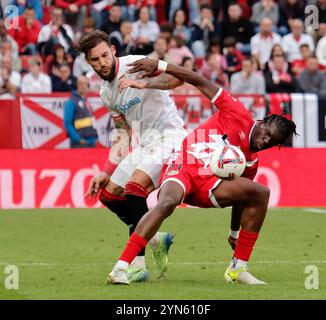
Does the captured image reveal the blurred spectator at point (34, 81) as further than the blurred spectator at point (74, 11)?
No

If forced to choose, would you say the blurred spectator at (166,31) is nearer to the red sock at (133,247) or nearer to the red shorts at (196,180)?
the red shorts at (196,180)

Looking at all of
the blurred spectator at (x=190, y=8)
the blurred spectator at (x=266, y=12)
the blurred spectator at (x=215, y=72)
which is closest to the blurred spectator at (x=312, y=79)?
the blurred spectator at (x=215, y=72)

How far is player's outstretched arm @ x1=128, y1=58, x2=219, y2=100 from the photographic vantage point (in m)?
10.4

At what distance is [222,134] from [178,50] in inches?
529

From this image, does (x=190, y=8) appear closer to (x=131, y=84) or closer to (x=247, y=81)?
(x=247, y=81)

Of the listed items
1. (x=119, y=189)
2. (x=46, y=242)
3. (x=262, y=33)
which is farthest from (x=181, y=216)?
(x=262, y=33)

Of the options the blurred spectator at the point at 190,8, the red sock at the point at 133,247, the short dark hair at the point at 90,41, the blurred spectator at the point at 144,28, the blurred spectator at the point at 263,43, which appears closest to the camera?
the red sock at the point at 133,247

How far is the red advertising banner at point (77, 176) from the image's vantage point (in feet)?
59.8

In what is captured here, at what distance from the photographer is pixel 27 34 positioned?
23.8m

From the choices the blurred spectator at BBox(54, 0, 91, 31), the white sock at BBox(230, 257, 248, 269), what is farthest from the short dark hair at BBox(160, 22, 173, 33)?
the white sock at BBox(230, 257, 248, 269)

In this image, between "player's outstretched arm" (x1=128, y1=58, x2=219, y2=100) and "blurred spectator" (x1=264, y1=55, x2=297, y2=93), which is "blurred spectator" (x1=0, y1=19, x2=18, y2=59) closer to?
"blurred spectator" (x1=264, y1=55, x2=297, y2=93)

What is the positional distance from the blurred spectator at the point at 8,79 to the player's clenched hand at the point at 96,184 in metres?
10.4

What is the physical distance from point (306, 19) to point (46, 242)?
12.3 metres

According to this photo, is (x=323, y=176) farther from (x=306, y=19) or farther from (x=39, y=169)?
(x=306, y=19)
